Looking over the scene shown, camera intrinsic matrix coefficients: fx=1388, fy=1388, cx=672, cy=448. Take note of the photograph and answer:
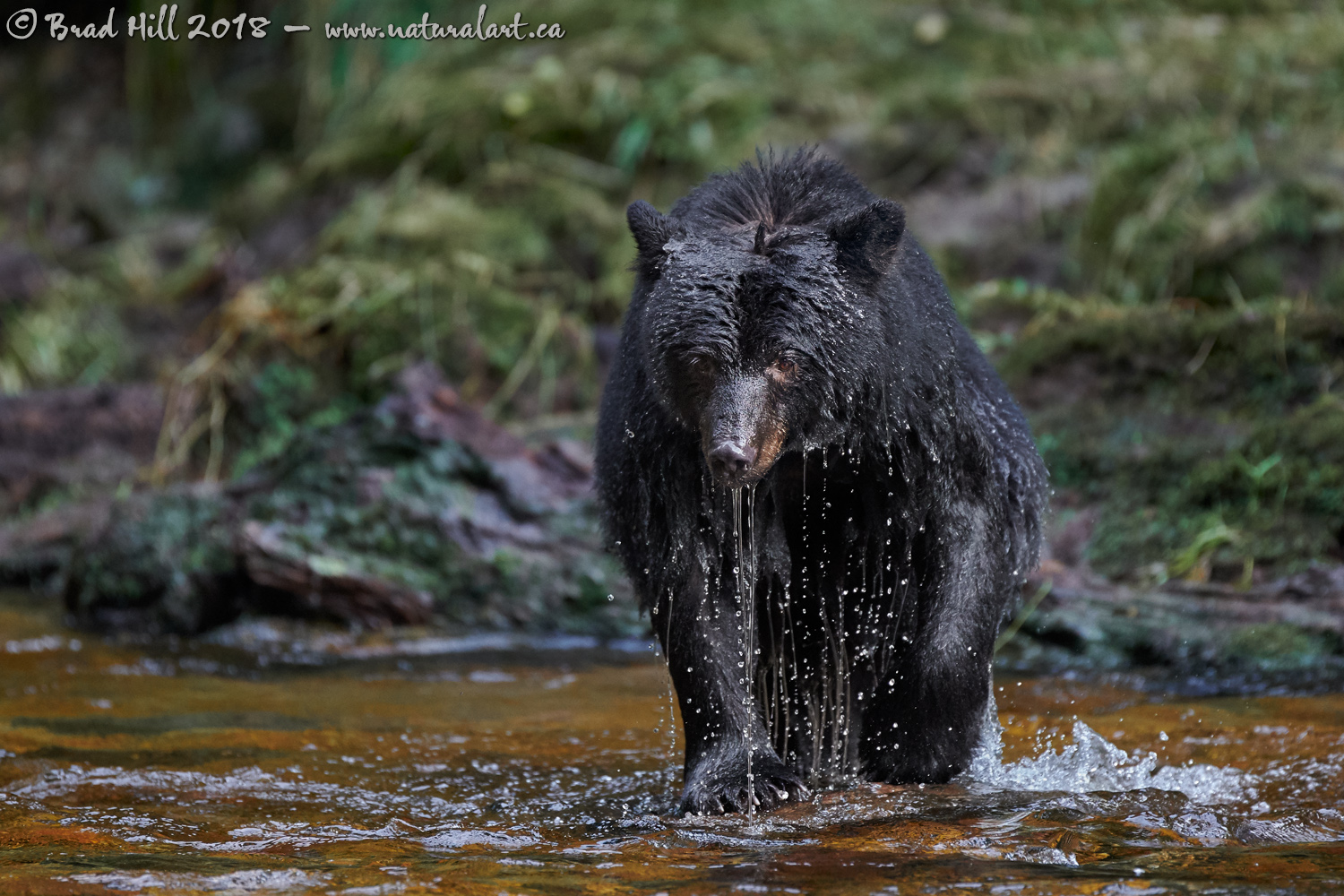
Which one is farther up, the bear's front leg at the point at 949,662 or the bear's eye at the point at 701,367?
the bear's eye at the point at 701,367


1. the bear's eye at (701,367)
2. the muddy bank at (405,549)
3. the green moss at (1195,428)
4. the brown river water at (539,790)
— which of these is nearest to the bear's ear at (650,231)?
the bear's eye at (701,367)

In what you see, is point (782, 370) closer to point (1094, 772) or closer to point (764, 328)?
point (764, 328)

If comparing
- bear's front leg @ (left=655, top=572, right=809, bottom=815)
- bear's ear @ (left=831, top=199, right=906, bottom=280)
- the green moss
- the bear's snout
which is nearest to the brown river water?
bear's front leg @ (left=655, top=572, right=809, bottom=815)

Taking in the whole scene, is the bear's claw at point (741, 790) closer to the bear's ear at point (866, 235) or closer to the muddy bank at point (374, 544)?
the bear's ear at point (866, 235)

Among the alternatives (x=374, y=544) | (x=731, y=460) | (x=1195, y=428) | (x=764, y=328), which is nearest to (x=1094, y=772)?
(x=731, y=460)

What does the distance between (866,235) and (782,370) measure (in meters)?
0.48

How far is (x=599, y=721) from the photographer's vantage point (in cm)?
531

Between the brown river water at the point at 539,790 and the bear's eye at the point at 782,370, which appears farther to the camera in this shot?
the bear's eye at the point at 782,370

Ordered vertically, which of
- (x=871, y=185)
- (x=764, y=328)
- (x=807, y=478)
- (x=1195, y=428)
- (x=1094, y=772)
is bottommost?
(x=1094, y=772)

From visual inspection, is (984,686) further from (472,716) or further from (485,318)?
(485,318)

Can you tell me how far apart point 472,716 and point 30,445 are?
5502 mm

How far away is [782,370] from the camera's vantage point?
382 cm

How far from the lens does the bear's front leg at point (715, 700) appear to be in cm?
405

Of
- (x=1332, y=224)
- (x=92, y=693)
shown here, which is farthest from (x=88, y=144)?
(x=1332, y=224)
